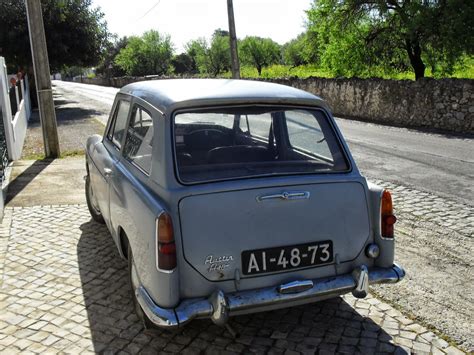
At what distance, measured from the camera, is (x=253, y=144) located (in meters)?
3.98

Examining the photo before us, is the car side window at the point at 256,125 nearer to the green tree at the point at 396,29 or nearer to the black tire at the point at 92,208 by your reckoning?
the black tire at the point at 92,208

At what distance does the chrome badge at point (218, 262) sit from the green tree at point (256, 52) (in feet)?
242

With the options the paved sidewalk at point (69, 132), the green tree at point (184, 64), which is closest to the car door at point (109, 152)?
the paved sidewalk at point (69, 132)

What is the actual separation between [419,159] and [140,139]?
7.79 m

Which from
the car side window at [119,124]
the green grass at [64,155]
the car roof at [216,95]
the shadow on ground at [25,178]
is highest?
the car roof at [216,95]

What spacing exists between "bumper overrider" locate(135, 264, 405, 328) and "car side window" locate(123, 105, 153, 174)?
3.26ft

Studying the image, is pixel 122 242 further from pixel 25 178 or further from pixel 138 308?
pixel 25 178

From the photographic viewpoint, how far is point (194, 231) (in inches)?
120

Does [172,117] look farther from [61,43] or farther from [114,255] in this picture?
[61,43]

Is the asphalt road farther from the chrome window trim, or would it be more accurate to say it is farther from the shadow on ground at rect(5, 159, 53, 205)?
the shadow on ground at rect(5, 159, 53, 205)

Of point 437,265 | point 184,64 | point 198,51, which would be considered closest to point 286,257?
point 437,265

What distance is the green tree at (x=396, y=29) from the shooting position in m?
16.7

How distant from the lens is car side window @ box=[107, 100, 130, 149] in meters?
4.50

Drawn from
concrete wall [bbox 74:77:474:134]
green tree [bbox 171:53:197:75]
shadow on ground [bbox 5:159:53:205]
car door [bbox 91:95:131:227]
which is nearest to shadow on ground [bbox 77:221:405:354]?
car door [bbox 91:95:131:227]
